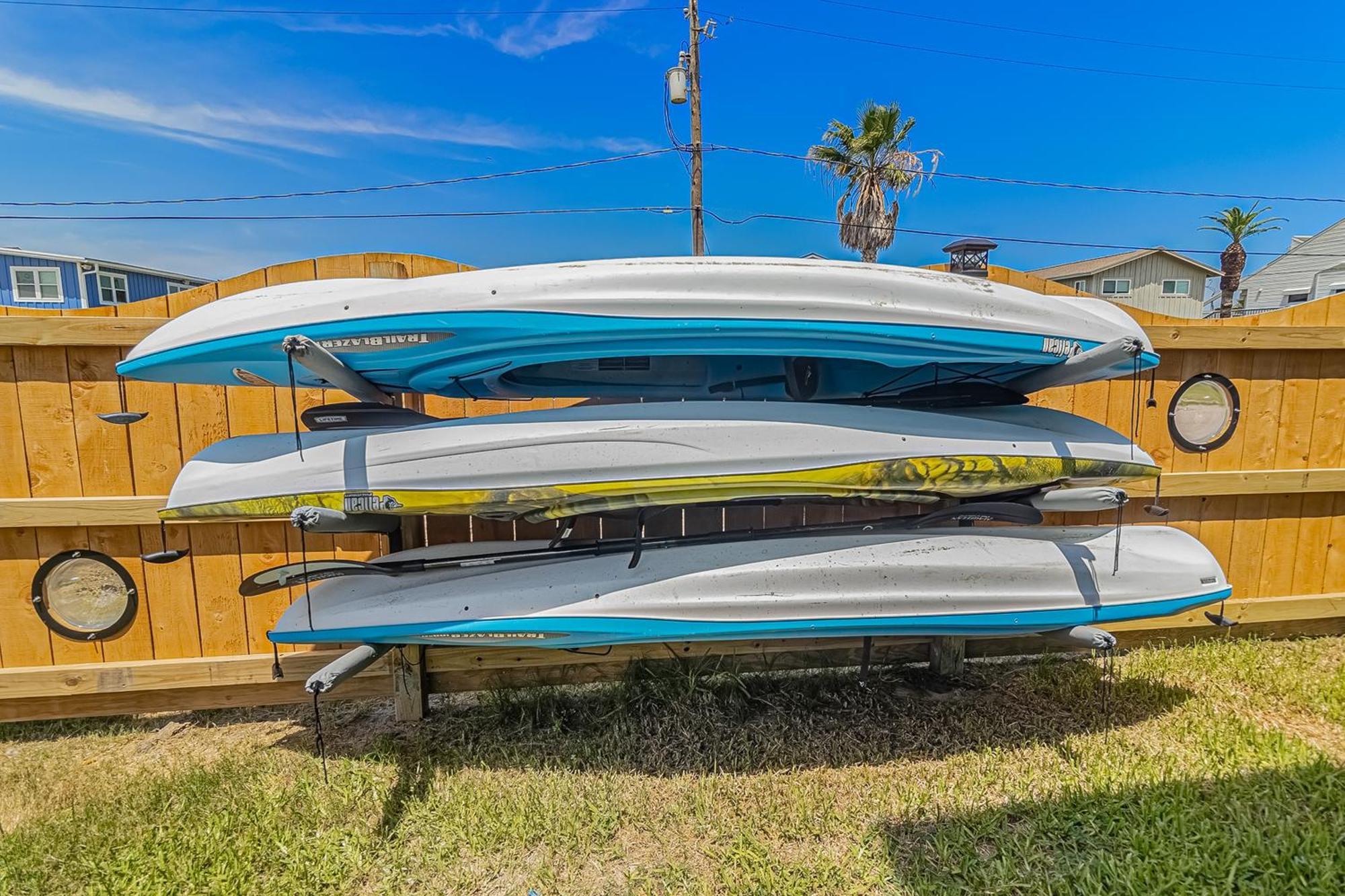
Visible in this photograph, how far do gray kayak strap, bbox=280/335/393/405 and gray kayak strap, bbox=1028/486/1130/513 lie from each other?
236 centimetres

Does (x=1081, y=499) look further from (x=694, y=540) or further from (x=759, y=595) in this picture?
(x=694, y=540)

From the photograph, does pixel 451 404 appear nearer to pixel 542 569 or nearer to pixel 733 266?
pixel 542 569

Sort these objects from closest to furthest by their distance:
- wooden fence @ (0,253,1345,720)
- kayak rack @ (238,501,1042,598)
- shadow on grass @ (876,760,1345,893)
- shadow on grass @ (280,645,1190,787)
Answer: shadow on grass @ (876,760,1345,893)
kayak rack @ (238,501,1042,598)
shadow on grass @ (280,645,1190,787)
wooden fence @ (0,253,1345,720)

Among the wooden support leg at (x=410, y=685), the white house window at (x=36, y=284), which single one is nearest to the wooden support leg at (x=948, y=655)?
the wooden support leg at (x=410, y=685)

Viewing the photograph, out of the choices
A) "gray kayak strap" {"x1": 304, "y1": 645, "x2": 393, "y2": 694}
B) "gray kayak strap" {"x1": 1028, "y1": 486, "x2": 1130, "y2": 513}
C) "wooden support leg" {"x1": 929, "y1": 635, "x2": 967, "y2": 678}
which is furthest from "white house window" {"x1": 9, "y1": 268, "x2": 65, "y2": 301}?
"gray kayak strap" {"x1": 1028, "y1": 486, "x2": 1130, "y2": 513}

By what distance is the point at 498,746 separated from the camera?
2.26 metres

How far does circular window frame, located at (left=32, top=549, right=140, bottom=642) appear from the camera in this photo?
8.07 feet

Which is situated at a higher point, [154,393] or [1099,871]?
[154,393]

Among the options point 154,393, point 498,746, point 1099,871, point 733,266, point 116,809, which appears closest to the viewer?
point 1099,871

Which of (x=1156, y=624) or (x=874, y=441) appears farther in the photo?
(x=1156, y=624)

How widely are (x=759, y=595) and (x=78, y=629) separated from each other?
115 inches

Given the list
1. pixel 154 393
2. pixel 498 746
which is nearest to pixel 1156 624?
pixel 498 746

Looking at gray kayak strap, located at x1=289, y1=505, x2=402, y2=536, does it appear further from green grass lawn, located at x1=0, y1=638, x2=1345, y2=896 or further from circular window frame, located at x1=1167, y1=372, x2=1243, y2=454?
circular window frame, located at x1=1167, y1=372, x2=1243, y2=454

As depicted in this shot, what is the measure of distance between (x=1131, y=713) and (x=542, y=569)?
2453mm
